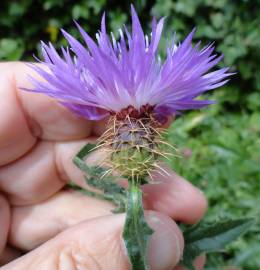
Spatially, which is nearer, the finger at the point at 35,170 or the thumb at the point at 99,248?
the thumb at the point at 99,248

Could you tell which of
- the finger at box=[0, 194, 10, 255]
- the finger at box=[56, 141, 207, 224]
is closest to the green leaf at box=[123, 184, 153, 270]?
the finger at box=[56, 141, 207, 224]

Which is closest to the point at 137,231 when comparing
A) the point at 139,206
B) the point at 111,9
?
the point at 139,206

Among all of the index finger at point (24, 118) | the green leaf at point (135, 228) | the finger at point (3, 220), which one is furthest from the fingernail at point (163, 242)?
the finger at point (3, 220)

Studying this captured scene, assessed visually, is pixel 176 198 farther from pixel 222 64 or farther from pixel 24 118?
pixel 222 64

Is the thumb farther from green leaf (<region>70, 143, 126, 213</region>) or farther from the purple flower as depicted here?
the purple flower

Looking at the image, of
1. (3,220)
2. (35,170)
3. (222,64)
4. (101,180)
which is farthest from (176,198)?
(222,64)

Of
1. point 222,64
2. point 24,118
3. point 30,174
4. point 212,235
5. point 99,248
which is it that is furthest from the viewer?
point 222,64

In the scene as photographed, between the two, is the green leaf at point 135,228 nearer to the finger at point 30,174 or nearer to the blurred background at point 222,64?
the finger at point 30,174
